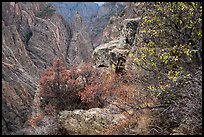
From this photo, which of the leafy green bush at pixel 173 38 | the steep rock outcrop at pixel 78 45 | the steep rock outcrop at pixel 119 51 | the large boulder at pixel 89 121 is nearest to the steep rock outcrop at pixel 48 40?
the steep rock outcrop at pixel 78 45

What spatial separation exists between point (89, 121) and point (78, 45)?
60166 mm

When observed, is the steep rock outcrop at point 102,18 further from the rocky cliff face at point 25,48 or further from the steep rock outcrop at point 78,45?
the rocky cliff face at point 25,48

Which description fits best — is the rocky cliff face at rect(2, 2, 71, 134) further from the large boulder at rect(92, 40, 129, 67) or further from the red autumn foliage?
the large boulder at rect(92, 40, 129, 67)

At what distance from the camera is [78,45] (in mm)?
68438

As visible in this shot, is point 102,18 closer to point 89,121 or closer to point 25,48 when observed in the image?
point 25,48

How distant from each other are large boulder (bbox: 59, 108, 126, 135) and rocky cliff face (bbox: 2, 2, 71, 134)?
77.0 ft

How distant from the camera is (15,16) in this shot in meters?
59.0

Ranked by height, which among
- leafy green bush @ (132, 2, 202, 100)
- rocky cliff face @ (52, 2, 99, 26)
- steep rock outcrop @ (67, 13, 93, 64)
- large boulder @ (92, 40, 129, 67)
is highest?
rocky cliff face @ (52, 2, 99, 26)

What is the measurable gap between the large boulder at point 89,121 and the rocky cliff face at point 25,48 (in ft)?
77.0

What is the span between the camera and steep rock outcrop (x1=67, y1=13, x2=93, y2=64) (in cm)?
6606

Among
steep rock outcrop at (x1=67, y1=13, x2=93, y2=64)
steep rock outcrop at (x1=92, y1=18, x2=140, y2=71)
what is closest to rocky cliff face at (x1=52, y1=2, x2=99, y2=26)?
steep rock outcrop at (x1=67, y1=13, x2=93, y2=64)

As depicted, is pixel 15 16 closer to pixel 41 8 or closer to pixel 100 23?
pixel 41 8

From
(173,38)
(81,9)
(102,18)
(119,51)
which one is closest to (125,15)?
(119,51)

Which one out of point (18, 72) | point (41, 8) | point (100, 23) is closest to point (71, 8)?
point (100, 23)
